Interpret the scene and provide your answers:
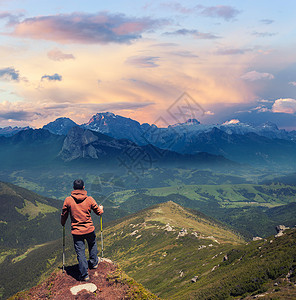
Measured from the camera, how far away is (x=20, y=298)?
73.2 feet

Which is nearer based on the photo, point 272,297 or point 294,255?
point 272,297

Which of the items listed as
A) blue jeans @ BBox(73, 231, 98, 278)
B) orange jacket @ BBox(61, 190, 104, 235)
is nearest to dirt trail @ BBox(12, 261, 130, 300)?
blue jeans @ BBox(73, 231, 98, 278)

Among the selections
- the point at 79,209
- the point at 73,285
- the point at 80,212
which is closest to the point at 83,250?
the point at 73,285

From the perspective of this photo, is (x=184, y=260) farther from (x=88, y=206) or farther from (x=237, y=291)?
(x=88, y=206)

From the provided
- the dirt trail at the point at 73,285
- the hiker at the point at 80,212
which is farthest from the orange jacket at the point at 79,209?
the dirt trail at the point at 73,285

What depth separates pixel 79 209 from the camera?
78.5 feet

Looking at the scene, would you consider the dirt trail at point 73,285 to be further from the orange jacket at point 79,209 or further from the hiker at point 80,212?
the orange jacket at point 79,209

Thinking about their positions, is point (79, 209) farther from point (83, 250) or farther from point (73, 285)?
point (73, 285)

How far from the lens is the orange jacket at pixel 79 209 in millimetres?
23891

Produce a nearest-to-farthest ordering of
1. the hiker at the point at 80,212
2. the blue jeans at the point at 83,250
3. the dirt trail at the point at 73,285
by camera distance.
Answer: the dirt trail at the point at 73,285
the blue jeans at the point at 83,250
the hiker at the point at 80,212

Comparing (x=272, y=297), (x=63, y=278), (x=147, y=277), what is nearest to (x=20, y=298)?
(x=63, y=278)

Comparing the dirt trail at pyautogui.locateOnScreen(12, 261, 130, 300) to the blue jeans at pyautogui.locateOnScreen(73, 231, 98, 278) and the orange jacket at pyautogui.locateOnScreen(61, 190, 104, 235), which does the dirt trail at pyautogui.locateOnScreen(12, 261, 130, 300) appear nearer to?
the blue jeans at pyautogui.locateOnScreen(73, 231, 98, 278)

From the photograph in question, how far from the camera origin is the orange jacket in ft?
78.4

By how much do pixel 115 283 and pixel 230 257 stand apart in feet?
408
